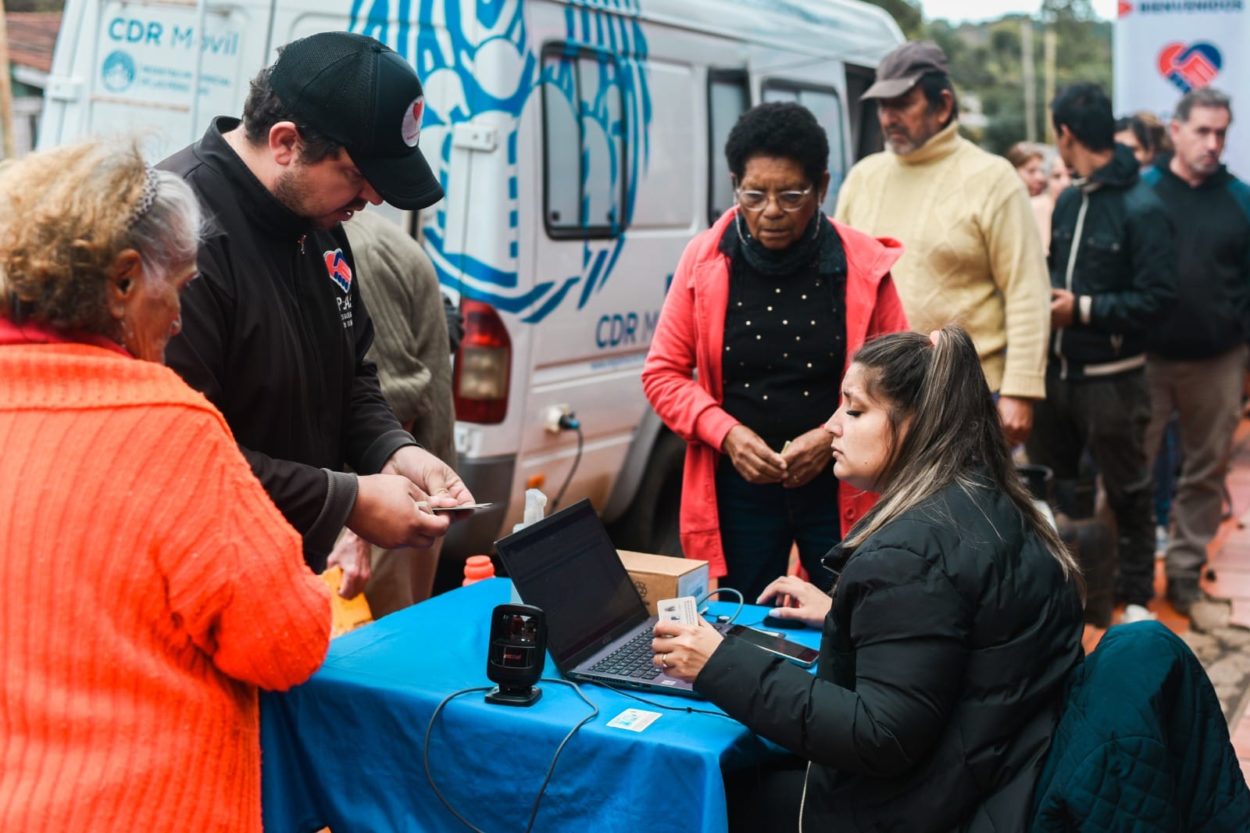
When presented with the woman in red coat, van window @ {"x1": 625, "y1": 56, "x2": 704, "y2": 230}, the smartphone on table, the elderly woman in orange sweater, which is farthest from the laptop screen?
van window @ {"x1": 625, "y1": 56, "x2": 704, "y2": 230}

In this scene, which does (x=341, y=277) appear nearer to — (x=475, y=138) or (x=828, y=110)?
(x=475, y=138)

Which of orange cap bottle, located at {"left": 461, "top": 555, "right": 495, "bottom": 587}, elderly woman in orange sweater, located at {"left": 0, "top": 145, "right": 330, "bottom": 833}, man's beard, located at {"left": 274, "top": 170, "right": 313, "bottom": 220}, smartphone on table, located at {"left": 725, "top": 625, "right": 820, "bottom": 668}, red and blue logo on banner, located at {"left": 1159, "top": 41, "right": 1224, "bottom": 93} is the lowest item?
smartphone on table, located at {"left": 725, "top": 625, "right": 820, "bottom": 668}

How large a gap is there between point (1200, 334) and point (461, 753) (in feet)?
14.6

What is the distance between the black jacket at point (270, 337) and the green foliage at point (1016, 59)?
31469mm

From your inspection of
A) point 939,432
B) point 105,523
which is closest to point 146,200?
point 105,523

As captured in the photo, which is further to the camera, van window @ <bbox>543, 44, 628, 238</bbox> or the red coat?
van window @ <bbox>543, 44, 628, 238</bbox>

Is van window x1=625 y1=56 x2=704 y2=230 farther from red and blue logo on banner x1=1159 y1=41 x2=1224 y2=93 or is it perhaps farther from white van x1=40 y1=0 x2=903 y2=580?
red and blue logo on banner x1=1159 y1=41 x2=1224 y2=93

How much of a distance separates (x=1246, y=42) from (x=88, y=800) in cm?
781

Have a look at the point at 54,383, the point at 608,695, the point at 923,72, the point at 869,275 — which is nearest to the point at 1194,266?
the point at 923,72

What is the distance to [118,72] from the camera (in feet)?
17.0

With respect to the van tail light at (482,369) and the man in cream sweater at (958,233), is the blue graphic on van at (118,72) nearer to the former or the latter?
the van tail light at (482,369)

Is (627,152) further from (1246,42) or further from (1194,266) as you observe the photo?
(1246,42)

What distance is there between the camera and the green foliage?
3464 cm

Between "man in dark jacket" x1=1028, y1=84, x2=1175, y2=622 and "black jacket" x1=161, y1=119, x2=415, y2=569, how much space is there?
3.43 metres
